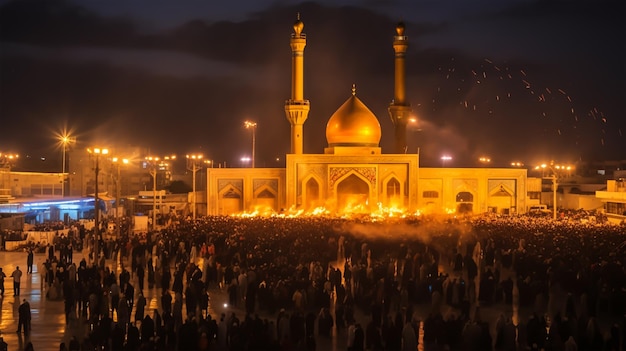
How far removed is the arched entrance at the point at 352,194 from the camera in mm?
40531

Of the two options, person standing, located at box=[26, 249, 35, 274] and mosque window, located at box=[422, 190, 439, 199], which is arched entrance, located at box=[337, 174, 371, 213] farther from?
person standing, located at box=[26, 249, 35, 274]

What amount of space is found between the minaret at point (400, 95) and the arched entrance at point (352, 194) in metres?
5.33

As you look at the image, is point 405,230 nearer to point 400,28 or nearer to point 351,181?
point 351,181

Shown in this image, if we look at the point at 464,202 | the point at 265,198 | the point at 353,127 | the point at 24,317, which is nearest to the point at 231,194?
the point at 265,198

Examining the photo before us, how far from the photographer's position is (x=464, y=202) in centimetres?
4247

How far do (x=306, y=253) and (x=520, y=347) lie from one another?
8245 mm

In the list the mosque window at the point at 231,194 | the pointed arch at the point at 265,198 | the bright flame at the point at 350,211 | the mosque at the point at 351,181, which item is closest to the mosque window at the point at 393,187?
the mosque at the point at 351,181

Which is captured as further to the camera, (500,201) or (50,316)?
(500,201)

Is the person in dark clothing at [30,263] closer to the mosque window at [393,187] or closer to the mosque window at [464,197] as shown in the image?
the mosque window at [393,187]

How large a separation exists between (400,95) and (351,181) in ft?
23.6

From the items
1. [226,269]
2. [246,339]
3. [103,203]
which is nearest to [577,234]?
[226,269]

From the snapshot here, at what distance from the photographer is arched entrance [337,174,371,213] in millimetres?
40531

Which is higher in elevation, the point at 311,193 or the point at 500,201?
the point at 311,193

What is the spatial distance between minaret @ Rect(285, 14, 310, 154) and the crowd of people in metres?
17.1
